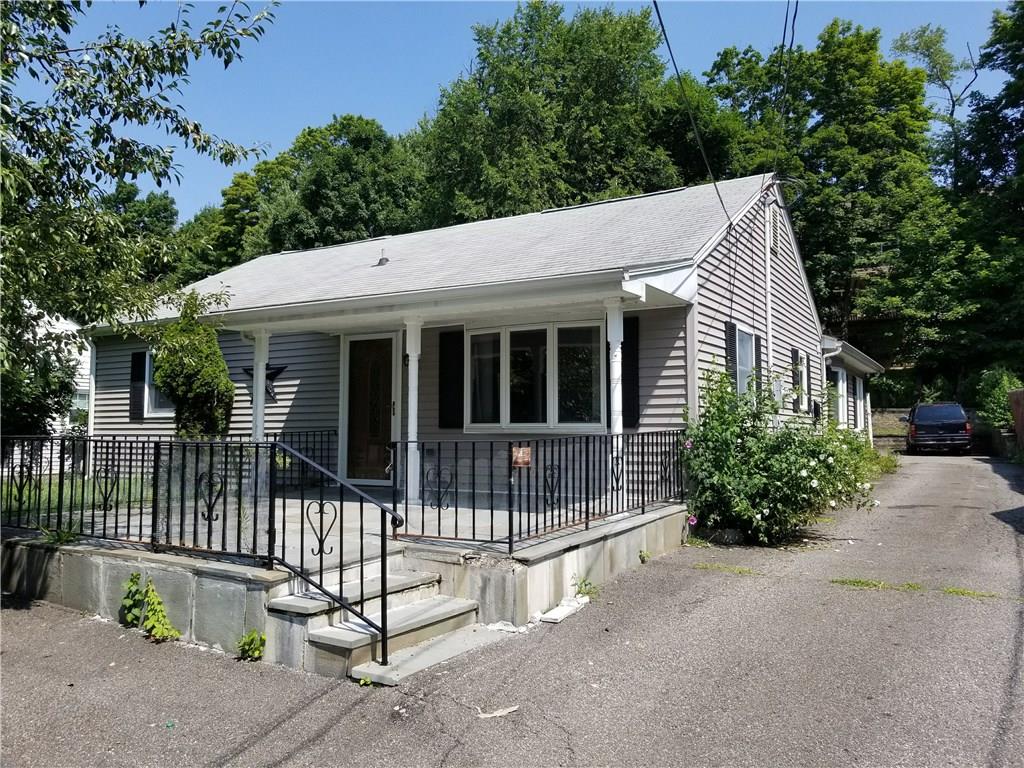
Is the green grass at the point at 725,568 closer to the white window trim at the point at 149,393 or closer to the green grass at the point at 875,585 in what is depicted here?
the green grass at the point at 875,585

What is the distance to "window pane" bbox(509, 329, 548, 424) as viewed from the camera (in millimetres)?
9406

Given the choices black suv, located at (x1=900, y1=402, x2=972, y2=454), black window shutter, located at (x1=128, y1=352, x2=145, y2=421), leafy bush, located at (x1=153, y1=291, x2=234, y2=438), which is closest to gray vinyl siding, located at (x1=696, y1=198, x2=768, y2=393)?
leafy bush, located at (x1=153, y1=291, x2=234, y2=438)

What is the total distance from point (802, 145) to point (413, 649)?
96.6 feet

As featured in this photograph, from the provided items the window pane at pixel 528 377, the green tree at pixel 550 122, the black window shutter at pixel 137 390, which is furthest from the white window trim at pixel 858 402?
the black window shutter at pixel 137 390

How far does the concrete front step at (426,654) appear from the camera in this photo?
13.6 ft

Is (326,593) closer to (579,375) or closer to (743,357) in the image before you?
(579,375)

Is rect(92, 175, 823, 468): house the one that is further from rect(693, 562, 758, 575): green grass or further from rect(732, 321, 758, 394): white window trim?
rect(693, 562, 758, 575): green grass

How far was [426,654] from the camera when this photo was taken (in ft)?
14.8

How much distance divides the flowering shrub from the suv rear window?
14.7 metres

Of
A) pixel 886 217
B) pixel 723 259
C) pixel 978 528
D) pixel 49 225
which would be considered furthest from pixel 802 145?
pixel 49 225

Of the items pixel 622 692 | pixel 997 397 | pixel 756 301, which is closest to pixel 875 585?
pixel 622 692

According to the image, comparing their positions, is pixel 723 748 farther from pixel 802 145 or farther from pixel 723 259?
pixel 802 145

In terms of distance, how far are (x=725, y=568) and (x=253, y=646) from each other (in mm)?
4161

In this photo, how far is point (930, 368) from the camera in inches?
1099
